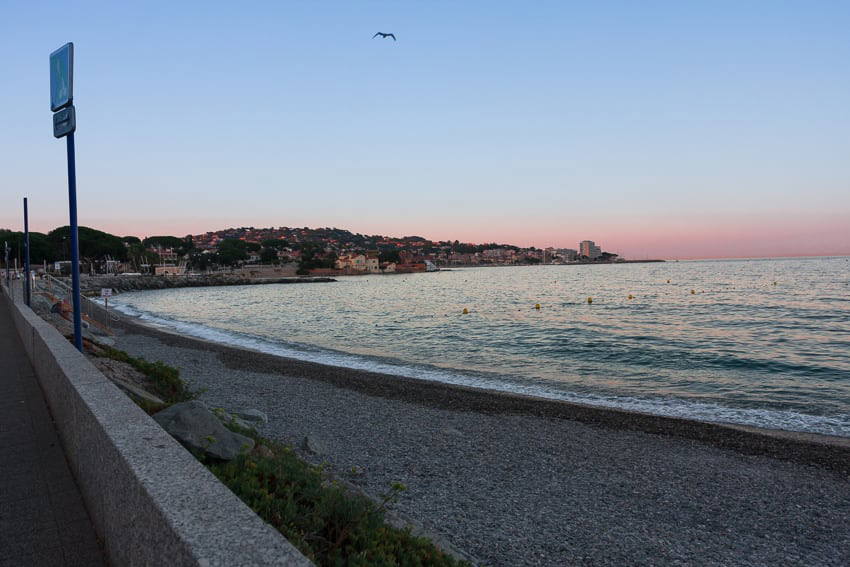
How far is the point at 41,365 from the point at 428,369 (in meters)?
12.9

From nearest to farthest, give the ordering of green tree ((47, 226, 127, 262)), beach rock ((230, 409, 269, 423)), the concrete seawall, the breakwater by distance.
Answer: the concrete seawall, beach rock ((230, 409, 269, 423)), the breakwater, green tree ((47, 226, 127, 262))

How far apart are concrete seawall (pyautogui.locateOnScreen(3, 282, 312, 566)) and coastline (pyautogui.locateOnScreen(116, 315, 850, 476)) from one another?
350 inches

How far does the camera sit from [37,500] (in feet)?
14.3

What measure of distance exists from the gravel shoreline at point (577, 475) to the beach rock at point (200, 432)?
1.34 m

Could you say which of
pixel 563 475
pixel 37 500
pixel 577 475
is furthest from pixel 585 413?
pixel 37 500

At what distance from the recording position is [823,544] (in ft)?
19.6

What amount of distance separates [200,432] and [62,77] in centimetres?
553

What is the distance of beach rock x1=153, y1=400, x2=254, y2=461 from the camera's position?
16.4 feet

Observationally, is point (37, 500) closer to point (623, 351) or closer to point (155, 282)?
point (623, 351)

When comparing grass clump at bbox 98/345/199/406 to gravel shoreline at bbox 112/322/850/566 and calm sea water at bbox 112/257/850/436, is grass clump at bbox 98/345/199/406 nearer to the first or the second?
gravel shoreline at bbox 112/322/850/566

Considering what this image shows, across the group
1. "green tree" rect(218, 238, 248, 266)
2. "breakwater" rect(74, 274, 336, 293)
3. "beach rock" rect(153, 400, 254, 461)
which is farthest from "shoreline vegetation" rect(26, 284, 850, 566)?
"green tree" rect(218, 238, 248, 266)

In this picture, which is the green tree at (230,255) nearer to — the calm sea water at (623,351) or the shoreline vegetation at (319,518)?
the calm sea water at (623,351)

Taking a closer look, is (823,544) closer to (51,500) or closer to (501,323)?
(51,500)

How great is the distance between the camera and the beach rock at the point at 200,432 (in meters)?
4.99
